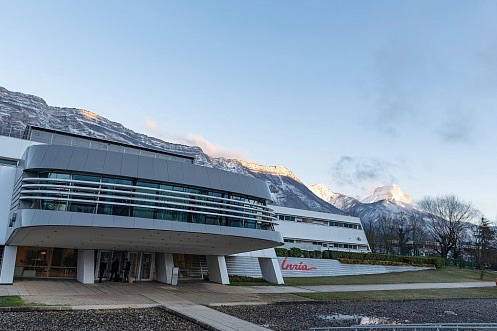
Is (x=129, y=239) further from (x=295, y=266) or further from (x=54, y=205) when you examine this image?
(x=295, y=266)

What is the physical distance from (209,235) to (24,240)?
9.58 m

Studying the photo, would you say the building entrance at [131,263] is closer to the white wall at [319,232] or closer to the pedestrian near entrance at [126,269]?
the pedestrian near entrance at [126,269]

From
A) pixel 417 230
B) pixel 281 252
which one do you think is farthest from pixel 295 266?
pixel 417 230

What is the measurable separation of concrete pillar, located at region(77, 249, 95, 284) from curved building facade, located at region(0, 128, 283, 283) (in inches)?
2.2

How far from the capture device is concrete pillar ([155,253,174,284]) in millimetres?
24903

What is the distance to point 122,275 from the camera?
976 inches

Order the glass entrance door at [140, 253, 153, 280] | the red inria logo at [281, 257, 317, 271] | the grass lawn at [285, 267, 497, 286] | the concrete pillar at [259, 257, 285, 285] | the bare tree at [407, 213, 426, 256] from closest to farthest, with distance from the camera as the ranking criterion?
the glass entrance door at [140, 253, 153, 280], the concrete pillar at [259, 257, 285, 285], the grass lawn at [285, 267, 497, 286], the red inria logo at [281, 257, 317, 271], the bare tree at [407, 213, 426, 256]

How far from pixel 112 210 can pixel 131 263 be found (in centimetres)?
896

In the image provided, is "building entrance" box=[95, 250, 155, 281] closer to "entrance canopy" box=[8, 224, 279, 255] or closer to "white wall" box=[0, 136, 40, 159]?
"entrance canopy" box=[8, 224, 279, 255]

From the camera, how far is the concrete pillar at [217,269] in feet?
87.3

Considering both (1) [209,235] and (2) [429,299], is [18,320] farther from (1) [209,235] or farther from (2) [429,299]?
(2) [429,299]

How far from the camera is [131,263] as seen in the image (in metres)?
25.5

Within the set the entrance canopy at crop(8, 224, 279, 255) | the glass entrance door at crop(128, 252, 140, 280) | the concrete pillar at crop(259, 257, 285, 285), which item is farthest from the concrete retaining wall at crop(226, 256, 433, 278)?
the glass entrance door at crop(128, 252, 140, 280)

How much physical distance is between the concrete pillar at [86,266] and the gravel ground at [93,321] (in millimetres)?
9365
